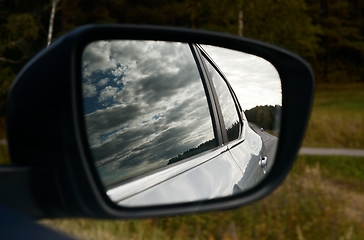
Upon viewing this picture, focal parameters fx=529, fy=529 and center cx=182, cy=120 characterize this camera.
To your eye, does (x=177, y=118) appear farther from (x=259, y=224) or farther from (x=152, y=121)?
(x=259, y=224)

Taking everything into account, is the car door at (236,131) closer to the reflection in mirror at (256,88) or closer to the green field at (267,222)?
the reflection in mirror at (256,88)

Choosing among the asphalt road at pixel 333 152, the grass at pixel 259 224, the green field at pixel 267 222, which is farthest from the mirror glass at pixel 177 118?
the asphalt road at pixel 333 152

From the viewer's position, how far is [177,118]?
1.99m

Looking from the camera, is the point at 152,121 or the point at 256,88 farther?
the point at 256,88

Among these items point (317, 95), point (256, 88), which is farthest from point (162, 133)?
point (317, 95)

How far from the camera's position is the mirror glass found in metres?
1.52

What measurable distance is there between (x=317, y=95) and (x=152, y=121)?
4445 centimetres

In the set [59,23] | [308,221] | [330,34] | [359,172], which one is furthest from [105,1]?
[308,221]

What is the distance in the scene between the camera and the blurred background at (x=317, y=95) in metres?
5.06

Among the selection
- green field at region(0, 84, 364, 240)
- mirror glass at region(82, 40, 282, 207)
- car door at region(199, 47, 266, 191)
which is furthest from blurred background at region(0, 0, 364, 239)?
car door at region(199, 47, 266, 191)

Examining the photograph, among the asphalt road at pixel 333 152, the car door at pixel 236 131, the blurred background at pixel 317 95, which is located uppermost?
the car door at pixel 236 131

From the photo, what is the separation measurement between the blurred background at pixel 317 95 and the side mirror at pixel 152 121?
1.42ft

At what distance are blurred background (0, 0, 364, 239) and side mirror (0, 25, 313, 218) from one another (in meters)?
0.43

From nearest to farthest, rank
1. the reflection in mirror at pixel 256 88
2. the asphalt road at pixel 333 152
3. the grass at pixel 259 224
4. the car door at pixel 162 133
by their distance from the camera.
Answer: the car door at pixel 162 133
the reflection in mirror at pixel 256 88
the grass at pixel 259 224
the asphalt road at pixel 333 152
